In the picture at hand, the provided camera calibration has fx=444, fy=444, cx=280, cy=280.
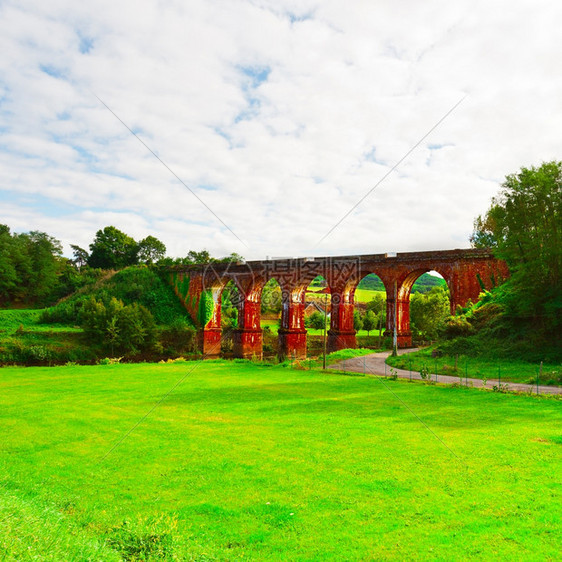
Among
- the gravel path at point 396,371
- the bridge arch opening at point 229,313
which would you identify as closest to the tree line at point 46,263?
the bridge arch opening at point 229,313

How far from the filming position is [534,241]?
85.8 feet

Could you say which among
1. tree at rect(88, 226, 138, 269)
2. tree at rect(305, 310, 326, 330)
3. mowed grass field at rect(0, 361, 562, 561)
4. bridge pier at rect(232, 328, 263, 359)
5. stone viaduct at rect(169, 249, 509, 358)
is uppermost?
tree at rect(88, 226, 138, 269)

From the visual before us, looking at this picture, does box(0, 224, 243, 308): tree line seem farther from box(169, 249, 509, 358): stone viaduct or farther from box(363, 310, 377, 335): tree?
box(363, 310, 377, 335): tree

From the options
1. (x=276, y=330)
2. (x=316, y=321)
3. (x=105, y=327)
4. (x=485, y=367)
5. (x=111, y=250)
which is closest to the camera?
(x=485, y=367)

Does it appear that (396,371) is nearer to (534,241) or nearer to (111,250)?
(534,241)

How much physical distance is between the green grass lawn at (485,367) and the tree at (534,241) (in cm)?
366

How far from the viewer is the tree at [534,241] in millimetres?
25453

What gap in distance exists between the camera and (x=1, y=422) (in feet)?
42.5

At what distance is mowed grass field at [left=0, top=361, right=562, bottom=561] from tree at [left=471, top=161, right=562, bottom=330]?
11787mm

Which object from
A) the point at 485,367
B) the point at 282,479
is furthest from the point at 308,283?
the point at 282,479

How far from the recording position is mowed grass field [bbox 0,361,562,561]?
19.1ft

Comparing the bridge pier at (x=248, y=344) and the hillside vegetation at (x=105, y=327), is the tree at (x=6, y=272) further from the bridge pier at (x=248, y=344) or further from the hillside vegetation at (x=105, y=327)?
the bridge pier at (x=248, y=344)

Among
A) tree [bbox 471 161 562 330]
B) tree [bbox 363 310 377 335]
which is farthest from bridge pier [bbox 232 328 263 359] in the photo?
tree [bbox 471 161 562 330]

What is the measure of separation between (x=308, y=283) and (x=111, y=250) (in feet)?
144
